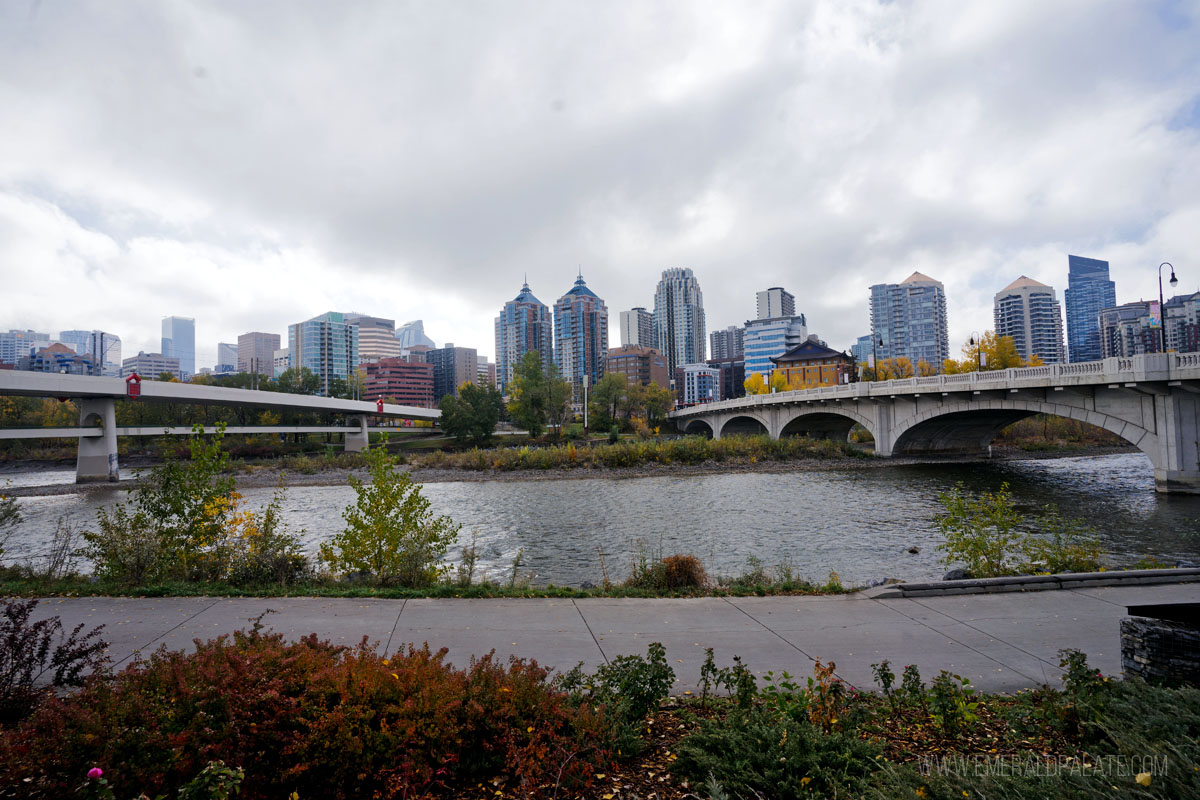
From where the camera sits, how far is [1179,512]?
20.5m

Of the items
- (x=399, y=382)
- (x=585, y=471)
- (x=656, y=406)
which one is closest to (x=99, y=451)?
(x=585, y=471)

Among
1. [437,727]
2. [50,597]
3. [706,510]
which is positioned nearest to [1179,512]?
[706,510]

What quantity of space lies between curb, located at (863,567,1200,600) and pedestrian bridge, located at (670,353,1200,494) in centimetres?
1938

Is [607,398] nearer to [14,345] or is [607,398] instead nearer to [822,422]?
[822,422]

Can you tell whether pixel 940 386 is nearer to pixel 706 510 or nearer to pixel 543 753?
pixel 706 510

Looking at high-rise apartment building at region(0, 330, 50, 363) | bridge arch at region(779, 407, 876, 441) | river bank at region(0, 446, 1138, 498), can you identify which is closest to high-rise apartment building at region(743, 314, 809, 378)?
bridge arch at region(779, 407, 876, 441)

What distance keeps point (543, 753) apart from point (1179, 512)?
2740cm

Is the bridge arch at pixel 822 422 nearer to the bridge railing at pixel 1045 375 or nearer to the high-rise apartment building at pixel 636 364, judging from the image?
the bridge railing at pixel 1045 375

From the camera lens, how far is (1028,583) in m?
8.71

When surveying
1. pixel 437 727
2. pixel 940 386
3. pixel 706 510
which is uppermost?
pixel 940 386

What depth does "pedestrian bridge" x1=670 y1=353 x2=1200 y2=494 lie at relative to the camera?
23.2 metres

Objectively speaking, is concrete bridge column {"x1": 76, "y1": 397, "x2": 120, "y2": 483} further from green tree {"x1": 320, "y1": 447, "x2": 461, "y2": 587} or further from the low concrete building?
the low concrete building

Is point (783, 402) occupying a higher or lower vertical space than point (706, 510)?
higher

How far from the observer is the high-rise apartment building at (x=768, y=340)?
179 metres
